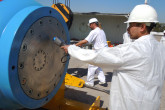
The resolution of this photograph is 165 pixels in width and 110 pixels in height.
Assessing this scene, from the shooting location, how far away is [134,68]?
120 cm

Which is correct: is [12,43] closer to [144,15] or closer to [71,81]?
[144,15]

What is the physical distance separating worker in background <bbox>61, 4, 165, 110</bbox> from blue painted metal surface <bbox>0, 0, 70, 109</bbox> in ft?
1.42

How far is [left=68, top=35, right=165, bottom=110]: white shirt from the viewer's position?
118 centimetres

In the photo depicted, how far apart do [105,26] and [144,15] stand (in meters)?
11.8

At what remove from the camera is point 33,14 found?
50.2 inches

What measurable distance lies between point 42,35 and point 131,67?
2.69ft

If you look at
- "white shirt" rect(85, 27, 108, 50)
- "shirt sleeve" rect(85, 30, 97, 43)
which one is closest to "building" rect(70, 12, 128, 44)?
"white shirt" rect(85, 27, 108, 50)

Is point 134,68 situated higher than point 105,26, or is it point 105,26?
point 105,26

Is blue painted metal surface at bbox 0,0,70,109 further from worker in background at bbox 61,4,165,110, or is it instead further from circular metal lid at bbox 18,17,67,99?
worker in background at bbox 61,4,165,110

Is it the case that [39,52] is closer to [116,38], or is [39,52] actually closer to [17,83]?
[17,83]

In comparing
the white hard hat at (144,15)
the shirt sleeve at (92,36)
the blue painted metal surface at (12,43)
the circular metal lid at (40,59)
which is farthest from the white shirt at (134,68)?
the shirt sleeve at (92,36)

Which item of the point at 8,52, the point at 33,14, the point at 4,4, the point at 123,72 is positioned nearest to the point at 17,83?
the point at 8,52

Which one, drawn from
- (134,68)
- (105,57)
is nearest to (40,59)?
(105,57)

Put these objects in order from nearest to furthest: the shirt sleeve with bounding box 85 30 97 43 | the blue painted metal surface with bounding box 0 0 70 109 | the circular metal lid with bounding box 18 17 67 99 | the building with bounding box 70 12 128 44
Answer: the blue painted metal surface with bounding box 0 0 70 109
the circular metal lid with bounding box 18 17 67 99
the shirt sleeve with bounding box 85 30 97 43
the building with bounding box 70 12 128 44
